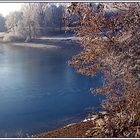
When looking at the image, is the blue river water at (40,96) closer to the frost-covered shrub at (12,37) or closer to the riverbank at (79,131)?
the riverbank at (79,131)

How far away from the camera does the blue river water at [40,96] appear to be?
11258 millimetres

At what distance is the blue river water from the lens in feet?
36.9

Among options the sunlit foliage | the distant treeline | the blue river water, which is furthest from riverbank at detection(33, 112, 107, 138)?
the distant treeline

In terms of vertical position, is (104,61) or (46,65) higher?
(104,61)

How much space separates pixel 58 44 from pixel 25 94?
9740 millimetres

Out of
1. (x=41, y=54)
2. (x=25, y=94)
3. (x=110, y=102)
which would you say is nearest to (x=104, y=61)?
(x=110, y=102)

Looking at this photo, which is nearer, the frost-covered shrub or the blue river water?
the blue river water

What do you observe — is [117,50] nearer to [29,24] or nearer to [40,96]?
[40,96]

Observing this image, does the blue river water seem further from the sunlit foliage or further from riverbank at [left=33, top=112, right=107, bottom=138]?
the sunlit foliage

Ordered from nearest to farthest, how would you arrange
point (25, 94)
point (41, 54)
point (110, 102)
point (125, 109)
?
point (125, 109) → point (110, 102) → point (25, 94) → point (41, 54)

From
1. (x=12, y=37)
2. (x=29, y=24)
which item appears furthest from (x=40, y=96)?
(x=12, y=37)

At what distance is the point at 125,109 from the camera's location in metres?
5.95

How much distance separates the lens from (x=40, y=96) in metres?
13.3

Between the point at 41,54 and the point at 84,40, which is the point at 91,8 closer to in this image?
the point at 84,40
